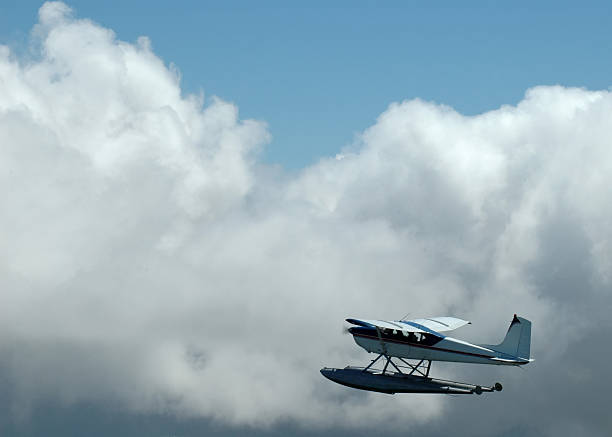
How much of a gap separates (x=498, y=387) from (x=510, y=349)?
19.3 feet

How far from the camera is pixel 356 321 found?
59750 millimetres

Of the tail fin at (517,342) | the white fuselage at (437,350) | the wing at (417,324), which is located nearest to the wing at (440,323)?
the wing at (417,324)

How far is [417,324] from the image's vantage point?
6538 centimetres

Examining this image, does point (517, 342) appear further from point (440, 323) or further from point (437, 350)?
point (440, 323)

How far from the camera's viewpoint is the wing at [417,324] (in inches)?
2393

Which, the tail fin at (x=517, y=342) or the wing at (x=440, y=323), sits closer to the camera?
the tail fin at (x=517, y=342)

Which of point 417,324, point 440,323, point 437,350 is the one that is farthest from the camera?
point 440,323

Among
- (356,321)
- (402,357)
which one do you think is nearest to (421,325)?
(402,357)

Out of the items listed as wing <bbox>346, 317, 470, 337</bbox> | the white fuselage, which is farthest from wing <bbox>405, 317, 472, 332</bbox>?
the white fuselage

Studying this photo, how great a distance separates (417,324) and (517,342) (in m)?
8.40

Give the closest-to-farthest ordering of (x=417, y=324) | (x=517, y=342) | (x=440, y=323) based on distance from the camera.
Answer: (x=517, y=342) → (x=417, y=324) → (x=440, y=323)

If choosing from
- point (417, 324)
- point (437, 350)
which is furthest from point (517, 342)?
point (417, 324)

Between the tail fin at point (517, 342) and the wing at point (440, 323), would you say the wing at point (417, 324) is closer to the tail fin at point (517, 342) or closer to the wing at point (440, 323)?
the wing at point (440, 323)

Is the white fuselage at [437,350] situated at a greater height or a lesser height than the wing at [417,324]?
lesser
